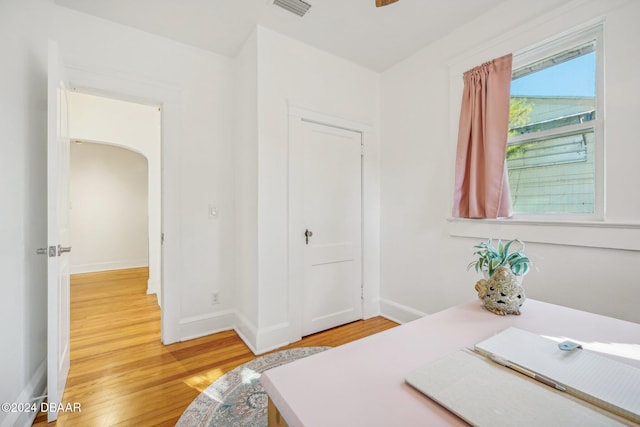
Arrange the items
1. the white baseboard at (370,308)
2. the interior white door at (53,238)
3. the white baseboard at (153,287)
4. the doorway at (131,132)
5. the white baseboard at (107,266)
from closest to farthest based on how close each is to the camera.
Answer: the interior white door at (53,238) < the white baseboard at (370,308) < the doorway at (131,132) < the white baseboard at (153,287) < the white baseboard at (107,266)

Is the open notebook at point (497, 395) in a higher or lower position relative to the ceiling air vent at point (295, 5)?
lower

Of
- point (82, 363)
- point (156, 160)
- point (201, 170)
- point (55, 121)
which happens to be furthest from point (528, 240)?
point (156, 160)

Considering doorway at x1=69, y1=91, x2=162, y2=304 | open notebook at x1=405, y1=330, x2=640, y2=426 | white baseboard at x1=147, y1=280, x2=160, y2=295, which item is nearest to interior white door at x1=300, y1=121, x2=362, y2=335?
open notebook at x1=405, y1=330, x2=640, y2=426

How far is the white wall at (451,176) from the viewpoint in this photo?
157cm

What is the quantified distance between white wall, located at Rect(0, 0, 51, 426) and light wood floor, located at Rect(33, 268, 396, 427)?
0.98 feet

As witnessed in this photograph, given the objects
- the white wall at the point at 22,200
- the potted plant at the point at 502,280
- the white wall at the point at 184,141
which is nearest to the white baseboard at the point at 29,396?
the white wall at the point at 22,200

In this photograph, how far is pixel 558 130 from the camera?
1.88 m

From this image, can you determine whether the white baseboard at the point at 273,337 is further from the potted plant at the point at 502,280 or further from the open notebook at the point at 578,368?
the open notebook at the point at 578,368

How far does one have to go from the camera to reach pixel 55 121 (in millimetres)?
1577

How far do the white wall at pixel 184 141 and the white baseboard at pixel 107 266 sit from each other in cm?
416

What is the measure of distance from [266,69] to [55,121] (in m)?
1.51

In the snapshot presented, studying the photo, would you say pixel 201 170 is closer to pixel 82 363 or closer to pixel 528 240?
pixel 82 363

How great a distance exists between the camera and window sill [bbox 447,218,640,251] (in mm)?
1553

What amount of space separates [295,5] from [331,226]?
188 centimetres
